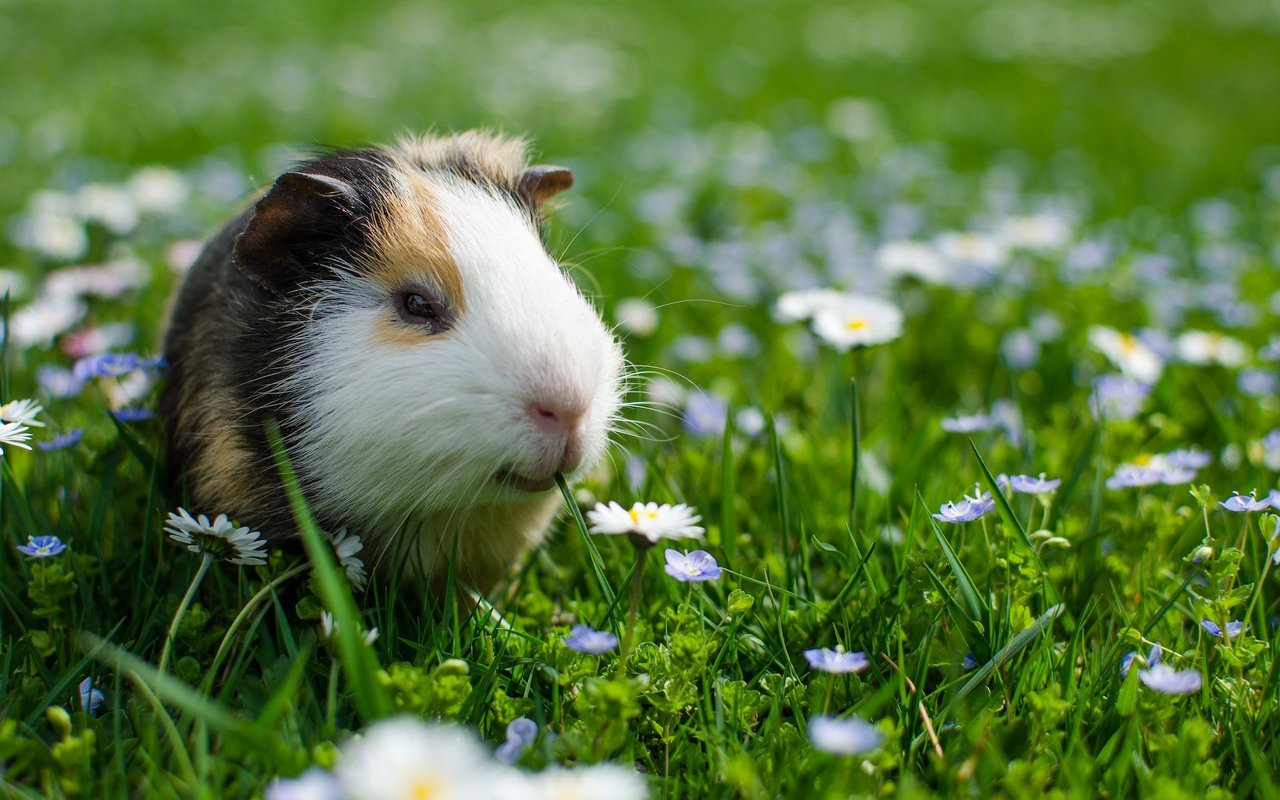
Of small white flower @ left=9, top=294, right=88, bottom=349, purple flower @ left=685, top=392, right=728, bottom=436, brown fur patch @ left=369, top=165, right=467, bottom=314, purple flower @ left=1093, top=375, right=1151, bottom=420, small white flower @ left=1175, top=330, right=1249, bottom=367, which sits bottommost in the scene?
small white flower @ left=1175, top=330, right=1249, bottom=367

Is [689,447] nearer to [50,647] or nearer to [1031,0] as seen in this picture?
[50,647]

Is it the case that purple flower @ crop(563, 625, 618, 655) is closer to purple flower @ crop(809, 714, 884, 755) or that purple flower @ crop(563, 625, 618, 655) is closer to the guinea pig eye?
purple flower @ crop(809, 714, 884, 755)

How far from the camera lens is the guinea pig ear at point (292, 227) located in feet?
8.50

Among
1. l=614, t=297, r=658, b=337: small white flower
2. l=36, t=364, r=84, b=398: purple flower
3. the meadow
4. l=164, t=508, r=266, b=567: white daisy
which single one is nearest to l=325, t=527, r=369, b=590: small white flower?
the meadow

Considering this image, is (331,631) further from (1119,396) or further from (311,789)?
(1119,396)

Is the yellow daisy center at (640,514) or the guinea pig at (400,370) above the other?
the guinea pig at (400,370)

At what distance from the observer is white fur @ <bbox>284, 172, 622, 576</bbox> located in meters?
2.32

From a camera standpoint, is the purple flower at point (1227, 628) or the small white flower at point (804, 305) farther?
the small white flower at point (804, 305)

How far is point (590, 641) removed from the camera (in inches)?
87.0

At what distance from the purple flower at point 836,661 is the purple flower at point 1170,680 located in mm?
576

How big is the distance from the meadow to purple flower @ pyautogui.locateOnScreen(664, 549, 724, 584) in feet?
0.04

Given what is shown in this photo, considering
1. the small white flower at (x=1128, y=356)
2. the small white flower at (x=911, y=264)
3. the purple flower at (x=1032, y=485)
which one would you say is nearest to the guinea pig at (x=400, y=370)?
the purple flower at (x=1032, y=485)

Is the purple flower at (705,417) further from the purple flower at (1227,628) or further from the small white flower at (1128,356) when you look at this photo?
the purple flower at (1227,628)

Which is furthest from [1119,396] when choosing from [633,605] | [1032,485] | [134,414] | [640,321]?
[134,414]
